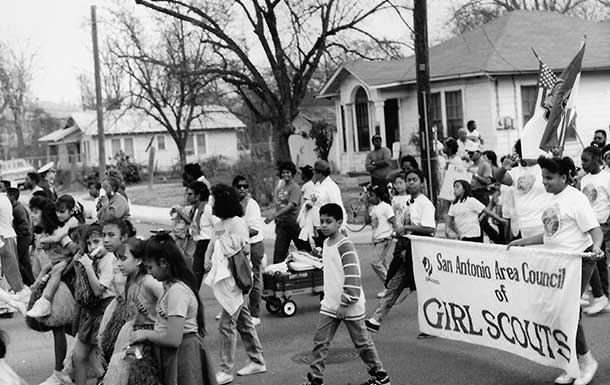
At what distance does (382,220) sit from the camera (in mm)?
10891

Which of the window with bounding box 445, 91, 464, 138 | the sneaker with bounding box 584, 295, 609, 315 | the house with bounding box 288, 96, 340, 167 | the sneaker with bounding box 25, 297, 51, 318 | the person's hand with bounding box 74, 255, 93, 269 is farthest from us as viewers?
the house with bounding box 288, 96, 340, 167

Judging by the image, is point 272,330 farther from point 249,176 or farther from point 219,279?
point 249,176

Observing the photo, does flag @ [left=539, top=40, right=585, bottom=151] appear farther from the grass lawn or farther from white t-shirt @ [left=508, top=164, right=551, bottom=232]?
the grass lawn

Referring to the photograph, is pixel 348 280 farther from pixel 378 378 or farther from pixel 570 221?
pixel 570 221

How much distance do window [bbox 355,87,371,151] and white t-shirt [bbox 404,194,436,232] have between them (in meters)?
21.7

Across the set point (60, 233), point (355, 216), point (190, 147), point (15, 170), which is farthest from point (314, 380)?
point (190, 147)

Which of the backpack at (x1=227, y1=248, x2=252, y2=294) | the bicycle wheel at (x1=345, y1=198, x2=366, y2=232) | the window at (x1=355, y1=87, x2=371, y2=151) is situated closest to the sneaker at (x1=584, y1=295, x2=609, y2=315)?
the backpack at (x1=227, y1=248, x2=252, y2=294)

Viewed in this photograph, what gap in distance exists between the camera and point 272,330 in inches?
385

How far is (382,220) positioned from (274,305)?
1725mm

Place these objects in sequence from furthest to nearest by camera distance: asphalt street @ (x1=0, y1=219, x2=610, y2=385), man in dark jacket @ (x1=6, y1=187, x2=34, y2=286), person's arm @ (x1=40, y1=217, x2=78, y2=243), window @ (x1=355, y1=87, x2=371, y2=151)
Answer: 1. window @ (x1=355, y1=87, x2=371, y2=151)
2. man in dark jacket @ (x1=6, y1=187, x2=34, y2=286)
3. person's arm @ (x1=40, y1=217, x2=78, y2=243)
4. asphalt street @ (x1=0, y1=219, x2=610, y2=385)

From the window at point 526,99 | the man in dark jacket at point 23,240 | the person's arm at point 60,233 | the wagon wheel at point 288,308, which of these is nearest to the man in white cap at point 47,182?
the man in dark jacket at point 23,240

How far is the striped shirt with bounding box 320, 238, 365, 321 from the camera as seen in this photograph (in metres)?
6.83

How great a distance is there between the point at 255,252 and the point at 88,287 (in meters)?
3.62

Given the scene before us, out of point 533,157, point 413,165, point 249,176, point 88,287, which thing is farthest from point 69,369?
point 249,176
